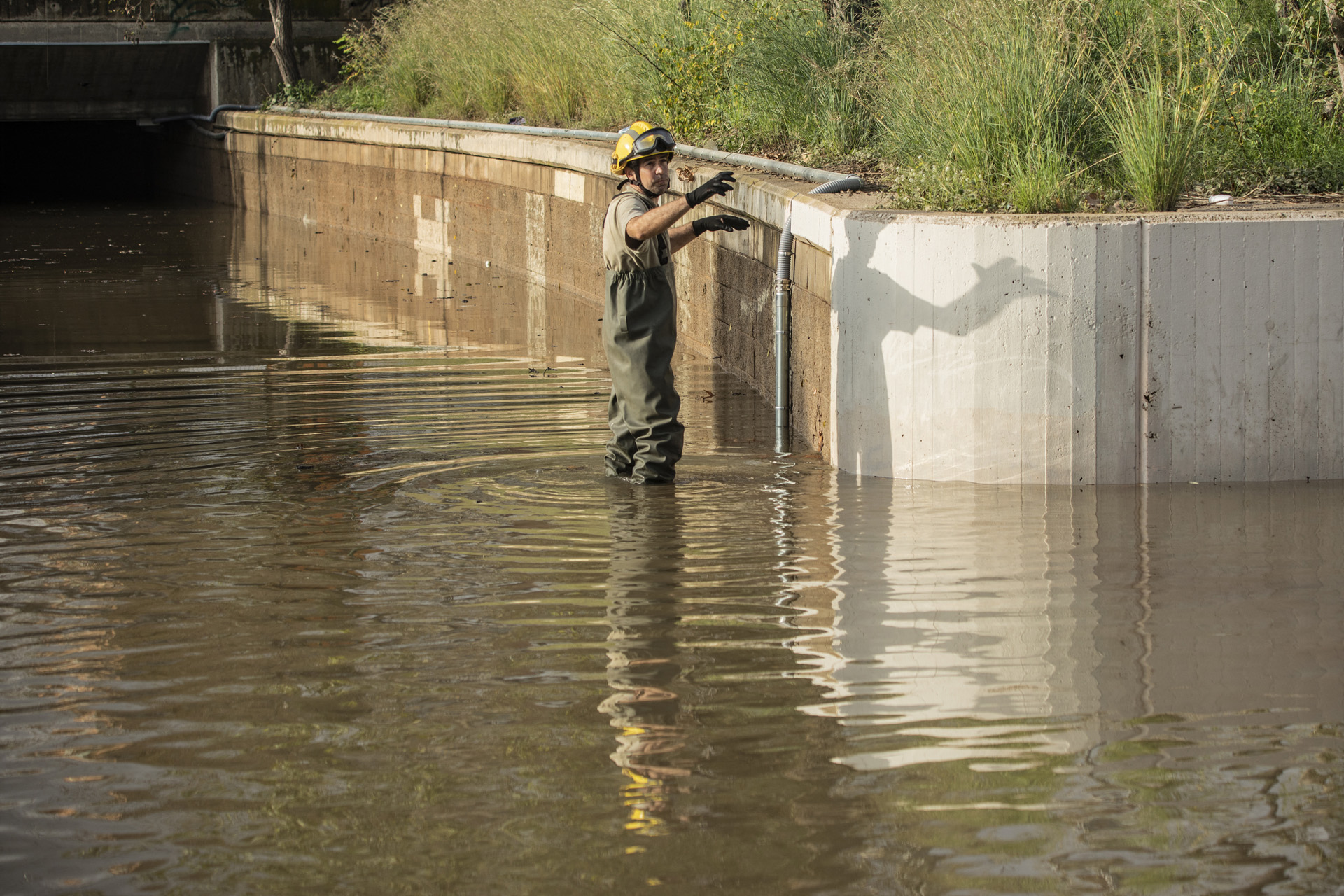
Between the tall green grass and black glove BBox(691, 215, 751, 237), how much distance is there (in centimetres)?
120

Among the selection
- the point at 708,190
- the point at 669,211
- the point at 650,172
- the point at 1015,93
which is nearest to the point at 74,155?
the point at 650,172

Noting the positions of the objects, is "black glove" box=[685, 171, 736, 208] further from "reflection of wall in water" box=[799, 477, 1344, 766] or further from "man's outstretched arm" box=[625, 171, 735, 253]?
"reflection of wall in water" box=[799, 477, 1344, 766]

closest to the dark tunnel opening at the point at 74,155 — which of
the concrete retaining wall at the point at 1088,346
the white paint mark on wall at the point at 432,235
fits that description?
the white paint mark on wall at the point at 432,235

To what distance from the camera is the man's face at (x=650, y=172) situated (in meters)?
7.21

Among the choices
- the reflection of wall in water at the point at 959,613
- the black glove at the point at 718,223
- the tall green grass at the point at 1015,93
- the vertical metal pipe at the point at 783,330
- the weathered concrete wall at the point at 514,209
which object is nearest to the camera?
the reflection of wall in water at the point at 959,613

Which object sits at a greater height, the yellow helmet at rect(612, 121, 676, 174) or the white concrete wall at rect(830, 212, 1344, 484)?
the yellow helmet at rect(612, 121, 676, 174)

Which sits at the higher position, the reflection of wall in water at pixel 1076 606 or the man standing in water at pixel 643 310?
the man standing in water at pixel 643 310

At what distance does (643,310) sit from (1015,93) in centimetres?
230

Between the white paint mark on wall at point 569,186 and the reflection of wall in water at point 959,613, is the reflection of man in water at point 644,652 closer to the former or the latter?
the reflection of wall in water at point 959,613

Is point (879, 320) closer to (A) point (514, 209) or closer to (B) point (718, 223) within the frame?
(B) point (718, 223)

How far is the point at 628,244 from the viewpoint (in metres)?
7.18

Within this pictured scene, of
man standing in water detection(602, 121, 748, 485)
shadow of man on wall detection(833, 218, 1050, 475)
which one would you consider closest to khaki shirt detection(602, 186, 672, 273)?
man standing in water detection(602, 121, 748, 485)

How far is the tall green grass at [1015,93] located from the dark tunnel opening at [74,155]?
2202 cm

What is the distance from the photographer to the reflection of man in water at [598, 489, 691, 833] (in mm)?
4016
